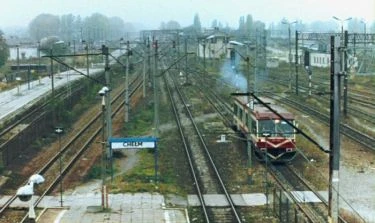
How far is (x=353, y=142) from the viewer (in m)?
25.3

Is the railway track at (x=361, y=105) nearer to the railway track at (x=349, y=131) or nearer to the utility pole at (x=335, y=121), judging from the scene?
the railway track at (x=349, y=131)

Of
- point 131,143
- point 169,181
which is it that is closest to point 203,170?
point 169,181

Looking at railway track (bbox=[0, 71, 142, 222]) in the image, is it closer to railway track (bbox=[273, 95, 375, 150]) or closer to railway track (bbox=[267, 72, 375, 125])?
railway track (bbox=[273, 95, 375, 150])

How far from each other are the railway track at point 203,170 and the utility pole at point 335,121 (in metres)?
3.88

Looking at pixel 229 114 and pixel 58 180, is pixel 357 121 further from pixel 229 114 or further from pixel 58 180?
pixel 58 180

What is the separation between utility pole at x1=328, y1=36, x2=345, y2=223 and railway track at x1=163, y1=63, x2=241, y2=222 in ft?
12.7

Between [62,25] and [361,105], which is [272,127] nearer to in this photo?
[361,105]

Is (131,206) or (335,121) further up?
(335,121)

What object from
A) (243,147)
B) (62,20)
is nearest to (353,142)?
(243,147)

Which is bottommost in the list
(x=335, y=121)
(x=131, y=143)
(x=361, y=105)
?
(x=361, y=105)

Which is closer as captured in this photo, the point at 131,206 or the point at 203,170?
the point at 131,206

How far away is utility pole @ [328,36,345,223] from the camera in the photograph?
34.9ft

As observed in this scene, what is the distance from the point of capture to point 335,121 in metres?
11.0

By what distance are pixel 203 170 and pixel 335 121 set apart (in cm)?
1034
